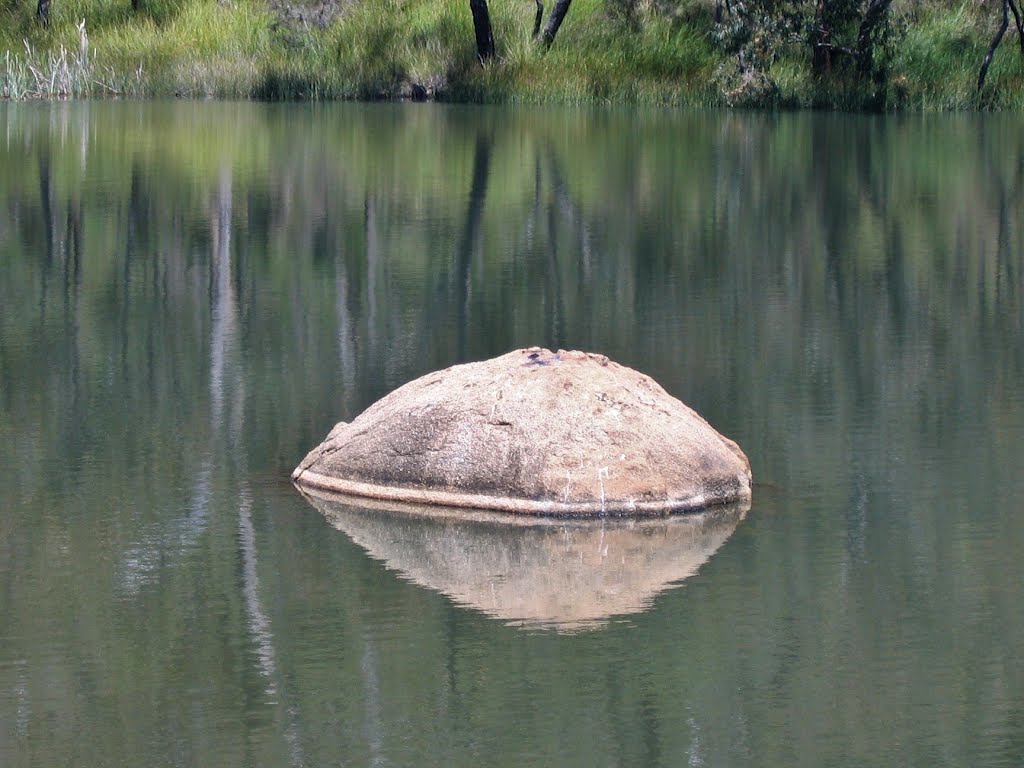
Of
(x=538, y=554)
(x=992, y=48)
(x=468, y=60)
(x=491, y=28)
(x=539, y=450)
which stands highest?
(x=491, y=28)

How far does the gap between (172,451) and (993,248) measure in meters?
8.83

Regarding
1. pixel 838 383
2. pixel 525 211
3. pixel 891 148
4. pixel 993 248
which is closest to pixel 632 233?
pixel 525 211

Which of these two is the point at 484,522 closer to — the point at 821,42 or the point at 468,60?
the point at 821,42

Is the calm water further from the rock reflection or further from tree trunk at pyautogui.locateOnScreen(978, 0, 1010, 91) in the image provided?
tree trunk at pyautogui.locateOnScreen(978, 0, 1010, 91)

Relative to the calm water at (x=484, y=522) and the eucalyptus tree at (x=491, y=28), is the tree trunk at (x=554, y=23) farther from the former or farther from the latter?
the calm water at (x=484, y=522)

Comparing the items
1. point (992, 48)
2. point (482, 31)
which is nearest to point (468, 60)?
point (482, 31)

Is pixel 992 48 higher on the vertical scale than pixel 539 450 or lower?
higher

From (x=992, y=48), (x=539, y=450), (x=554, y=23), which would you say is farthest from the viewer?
(x=554, y=23)

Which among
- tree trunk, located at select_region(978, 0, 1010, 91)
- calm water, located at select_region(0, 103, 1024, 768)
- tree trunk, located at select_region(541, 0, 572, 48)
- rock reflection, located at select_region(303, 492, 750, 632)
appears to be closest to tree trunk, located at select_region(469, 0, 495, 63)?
tree trunk, located at select_region(541, 0, 572, 48)

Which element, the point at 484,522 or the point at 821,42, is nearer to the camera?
the point at 484,522

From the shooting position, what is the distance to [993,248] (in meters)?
15.2

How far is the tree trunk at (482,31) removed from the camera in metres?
31.3

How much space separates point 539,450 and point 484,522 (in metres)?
0.38

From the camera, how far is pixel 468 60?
107 feet
